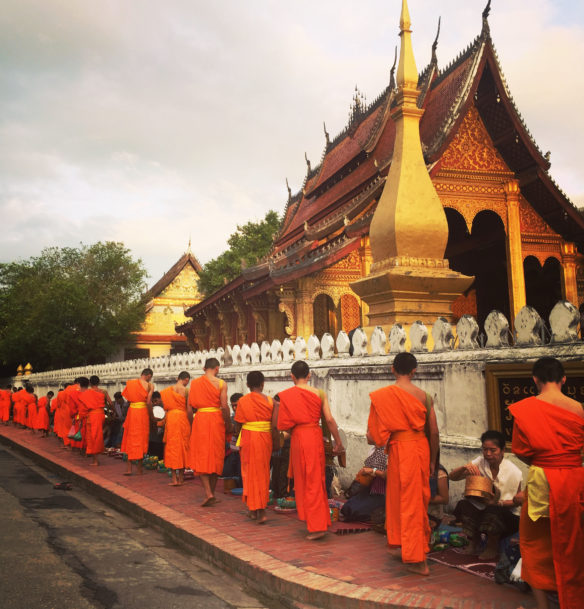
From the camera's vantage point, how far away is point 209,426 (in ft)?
22.3

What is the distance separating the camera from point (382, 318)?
6.50 m

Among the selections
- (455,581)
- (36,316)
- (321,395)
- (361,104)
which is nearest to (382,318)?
(321,395)

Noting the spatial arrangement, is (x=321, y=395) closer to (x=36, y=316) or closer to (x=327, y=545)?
(x=327, y=545)

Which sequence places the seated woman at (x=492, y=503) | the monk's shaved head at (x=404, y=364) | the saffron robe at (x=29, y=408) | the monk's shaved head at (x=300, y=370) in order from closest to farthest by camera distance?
1. the seated woman at (x=492, y=503)
2. the monk's shaved head at (x=404, y=364)
3. the monk's shaved head at (x=300, y=370)
4. the saffron robe at (x=29, y=408)

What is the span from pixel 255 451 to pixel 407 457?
77.0 inches

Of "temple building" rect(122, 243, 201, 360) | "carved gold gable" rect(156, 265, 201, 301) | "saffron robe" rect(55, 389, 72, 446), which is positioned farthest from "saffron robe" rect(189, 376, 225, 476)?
"carved gold gable" rect(156, 265, 201, 301)

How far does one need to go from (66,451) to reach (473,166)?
32.4 feet

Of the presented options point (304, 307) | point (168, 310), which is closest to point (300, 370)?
point (304, 307)

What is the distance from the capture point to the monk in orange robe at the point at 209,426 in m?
6.66

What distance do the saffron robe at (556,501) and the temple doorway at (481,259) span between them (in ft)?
36.2

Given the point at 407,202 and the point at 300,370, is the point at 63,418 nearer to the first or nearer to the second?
the point at 300,370

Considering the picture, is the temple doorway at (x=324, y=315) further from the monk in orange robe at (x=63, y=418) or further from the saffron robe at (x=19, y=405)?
the saffron robe at (x=19, y=405)

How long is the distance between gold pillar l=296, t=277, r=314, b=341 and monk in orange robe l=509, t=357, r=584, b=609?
9.65 meters

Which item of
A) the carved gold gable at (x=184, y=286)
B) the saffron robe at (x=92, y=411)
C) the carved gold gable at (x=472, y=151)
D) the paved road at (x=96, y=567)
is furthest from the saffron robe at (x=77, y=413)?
the carved gold gable at (x=184, y=286)
